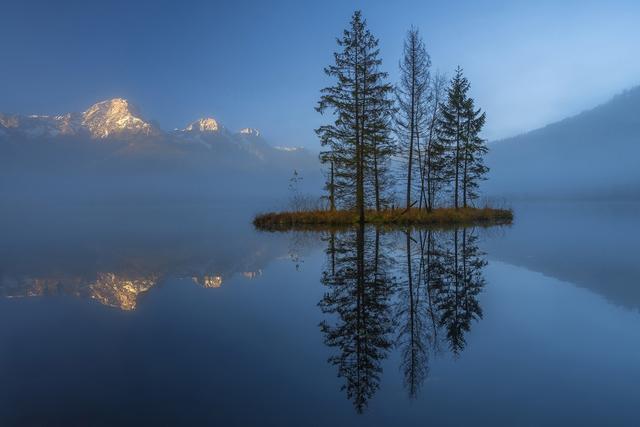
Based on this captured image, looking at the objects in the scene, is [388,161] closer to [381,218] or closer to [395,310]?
[381,218]

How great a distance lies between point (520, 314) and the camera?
22.9ft

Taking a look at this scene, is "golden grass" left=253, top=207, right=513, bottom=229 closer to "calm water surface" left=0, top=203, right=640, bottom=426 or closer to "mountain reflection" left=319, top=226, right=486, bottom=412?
"mountain reflection" left=319, top=226, right=486, bottom=412

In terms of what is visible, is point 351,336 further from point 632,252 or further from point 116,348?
point 632,252

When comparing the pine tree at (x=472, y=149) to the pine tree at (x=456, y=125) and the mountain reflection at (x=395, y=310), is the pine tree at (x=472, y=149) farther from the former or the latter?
the mountain reflection at (x=395, y=310)

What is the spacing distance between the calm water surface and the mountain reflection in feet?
0.13

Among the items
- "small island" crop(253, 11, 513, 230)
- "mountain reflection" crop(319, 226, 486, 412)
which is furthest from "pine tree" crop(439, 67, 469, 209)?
"mountain reflection" crop(319, 226, 486, 412)

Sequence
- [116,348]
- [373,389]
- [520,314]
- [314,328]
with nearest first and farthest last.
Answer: [373,389], [116,348], [314,328], [520,314]

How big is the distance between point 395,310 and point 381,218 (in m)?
23.2

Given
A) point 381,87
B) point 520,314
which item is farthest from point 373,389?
point 381,87

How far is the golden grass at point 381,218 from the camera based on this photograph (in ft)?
99.2

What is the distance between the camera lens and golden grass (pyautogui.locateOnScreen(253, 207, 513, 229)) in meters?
30.2

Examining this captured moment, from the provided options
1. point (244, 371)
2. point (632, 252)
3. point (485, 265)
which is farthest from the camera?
point (632, 252)

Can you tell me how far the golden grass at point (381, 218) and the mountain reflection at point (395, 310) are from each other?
53.8 feet

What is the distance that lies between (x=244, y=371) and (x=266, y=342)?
1.05 meters
